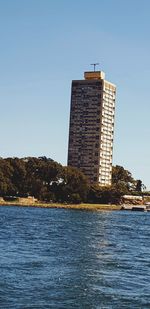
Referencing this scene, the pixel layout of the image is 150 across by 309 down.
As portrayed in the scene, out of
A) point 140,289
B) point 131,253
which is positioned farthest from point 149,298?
point 131,253

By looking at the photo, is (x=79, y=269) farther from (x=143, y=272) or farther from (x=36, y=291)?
(x=36, y=291)

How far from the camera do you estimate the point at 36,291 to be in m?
34.7

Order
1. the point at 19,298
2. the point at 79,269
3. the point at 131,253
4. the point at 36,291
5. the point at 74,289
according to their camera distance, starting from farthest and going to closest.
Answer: the point at 131,253 < the point at 79,269 < the point at 74,289 < the point at 36,291 < the point at 19,298

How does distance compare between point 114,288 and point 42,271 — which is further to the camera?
point 42,271

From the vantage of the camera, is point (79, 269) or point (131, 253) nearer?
point (79, 269)

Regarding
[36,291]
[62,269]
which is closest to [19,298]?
[36,291]

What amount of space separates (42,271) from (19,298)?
1020cm

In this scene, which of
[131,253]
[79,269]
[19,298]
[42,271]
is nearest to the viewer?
[19,298]

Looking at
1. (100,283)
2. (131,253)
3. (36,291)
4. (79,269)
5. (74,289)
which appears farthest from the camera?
(131,253)

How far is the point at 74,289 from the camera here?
121 ft

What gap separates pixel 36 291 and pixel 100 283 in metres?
6.53

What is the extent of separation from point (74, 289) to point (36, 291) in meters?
3.36

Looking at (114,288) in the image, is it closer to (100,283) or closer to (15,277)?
(100,283)

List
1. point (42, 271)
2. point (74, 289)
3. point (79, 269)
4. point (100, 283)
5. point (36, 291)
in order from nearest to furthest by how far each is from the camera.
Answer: point (36, 291)
point (74, 289)
point (100, 283)
point (42, 271)
point (79, 269)
